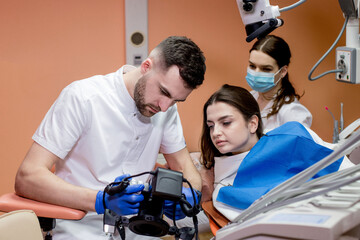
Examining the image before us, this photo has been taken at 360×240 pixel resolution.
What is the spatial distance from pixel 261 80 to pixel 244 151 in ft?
2.85

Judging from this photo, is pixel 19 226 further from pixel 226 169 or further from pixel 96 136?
pixel 226 169

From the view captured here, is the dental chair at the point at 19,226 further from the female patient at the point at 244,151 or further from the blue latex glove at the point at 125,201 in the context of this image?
the female patient at the point at 244,151

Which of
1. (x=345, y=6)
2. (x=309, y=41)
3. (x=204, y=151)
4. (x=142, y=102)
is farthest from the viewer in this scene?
(x=309, y=41)

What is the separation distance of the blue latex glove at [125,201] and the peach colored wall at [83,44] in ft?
5.19

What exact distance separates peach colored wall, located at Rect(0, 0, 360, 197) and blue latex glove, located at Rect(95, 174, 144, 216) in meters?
1.58

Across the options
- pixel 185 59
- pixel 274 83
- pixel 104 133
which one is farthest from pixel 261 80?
pixel 104 133

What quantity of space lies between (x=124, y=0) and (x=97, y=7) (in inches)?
7.3

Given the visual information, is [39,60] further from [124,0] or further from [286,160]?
[286,160]

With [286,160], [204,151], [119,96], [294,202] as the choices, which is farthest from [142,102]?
[294,202]

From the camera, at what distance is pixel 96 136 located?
183 cm

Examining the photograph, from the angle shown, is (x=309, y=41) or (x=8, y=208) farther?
(x=309, y=41)

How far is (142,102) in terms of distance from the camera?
1.80 metres

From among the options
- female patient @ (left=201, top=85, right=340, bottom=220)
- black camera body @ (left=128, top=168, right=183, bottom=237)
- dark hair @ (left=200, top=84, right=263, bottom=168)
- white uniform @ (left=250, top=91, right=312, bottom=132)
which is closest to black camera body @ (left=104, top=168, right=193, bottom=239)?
black camera body @ (left=128, top=168, right=183, bottom=237)

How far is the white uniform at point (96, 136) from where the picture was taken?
5.65 feet
